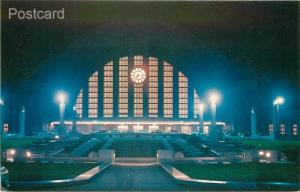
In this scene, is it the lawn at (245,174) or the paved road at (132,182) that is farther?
the lawn at (245,174)

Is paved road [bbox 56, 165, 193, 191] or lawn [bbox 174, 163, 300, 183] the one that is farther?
lawn [bbox 174, 163, 300, 183]

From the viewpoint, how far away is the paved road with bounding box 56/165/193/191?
16.9 metres

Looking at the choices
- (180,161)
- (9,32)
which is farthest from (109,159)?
(9,32)

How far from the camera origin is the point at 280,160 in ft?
99.7

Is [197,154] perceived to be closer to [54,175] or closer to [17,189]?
[54,175]

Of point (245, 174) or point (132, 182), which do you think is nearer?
point (132, 182)

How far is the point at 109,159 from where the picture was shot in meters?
29.8

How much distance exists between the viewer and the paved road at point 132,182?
16891mm

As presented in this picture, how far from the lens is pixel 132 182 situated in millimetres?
18875

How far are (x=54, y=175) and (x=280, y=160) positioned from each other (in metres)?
15.7

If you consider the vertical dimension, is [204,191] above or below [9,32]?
below

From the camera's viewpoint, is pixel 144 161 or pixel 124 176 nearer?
pixel 124 176

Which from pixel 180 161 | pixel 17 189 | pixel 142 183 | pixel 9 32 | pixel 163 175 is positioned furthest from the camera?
pixel 9 32

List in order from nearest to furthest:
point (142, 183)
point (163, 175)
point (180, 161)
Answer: point (142, 183), point (163, 175), point (180, 161)
